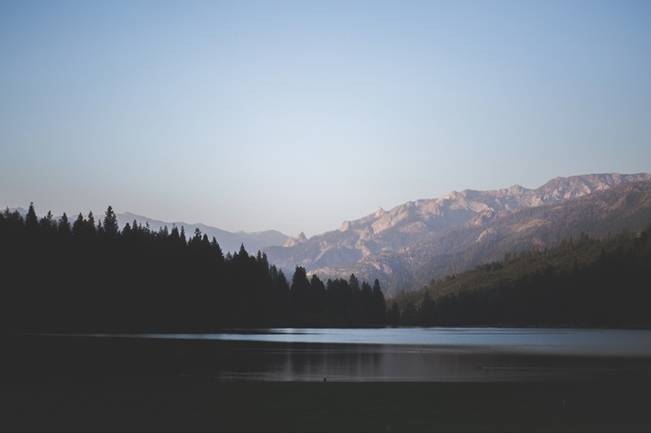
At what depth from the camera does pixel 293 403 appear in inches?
1529

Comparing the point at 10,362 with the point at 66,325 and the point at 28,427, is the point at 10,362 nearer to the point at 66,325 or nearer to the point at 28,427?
the point at 28,427

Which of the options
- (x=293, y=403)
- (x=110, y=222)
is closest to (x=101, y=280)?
(x=110, y=222)

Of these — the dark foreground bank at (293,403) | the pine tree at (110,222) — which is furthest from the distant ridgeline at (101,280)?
the dark foreground bank at (293,403)

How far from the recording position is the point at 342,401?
1588 inches

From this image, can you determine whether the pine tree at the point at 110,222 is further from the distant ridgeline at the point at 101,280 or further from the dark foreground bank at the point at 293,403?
the dark foreground bank at the point at 293,403

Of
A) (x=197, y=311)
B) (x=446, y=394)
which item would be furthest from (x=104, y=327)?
(x=446, y=394)

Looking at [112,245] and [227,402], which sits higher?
[112,245]

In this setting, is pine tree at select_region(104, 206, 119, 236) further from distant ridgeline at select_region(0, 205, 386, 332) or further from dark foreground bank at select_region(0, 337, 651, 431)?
dark foreground bank at select_region(0, 337, 651, 431)

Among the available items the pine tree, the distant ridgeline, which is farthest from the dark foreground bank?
the pine tree

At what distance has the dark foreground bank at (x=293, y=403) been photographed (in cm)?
3222

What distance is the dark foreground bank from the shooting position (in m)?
32.2

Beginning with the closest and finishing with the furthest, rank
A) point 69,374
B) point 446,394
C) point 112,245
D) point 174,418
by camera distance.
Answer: point 174,418, point 446,394, point 69,374, point 112,245

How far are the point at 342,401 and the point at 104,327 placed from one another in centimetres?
10856

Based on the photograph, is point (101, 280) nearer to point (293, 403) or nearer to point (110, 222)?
point (110, 222)
